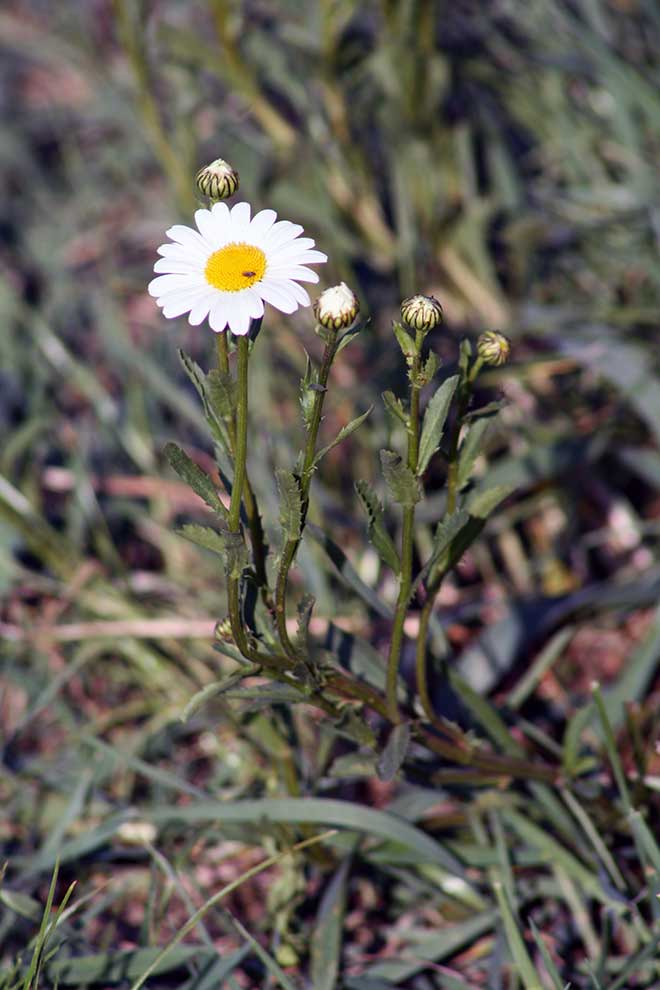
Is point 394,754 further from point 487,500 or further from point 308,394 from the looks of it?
point 308,394

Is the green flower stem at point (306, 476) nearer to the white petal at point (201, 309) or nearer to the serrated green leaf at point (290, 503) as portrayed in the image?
the serrated green leaf at point (290, 503)

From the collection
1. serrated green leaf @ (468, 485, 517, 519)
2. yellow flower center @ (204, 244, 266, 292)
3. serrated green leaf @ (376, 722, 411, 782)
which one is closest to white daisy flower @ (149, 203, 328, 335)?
yellow flower center @ (204, 244, 266, 292)

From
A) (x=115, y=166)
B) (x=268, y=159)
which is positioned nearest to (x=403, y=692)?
(x=268, y=159)

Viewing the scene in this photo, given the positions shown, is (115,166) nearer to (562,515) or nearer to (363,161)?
(363,161)

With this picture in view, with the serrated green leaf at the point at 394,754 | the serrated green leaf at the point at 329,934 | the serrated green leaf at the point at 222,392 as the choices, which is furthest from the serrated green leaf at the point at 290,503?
the serrated green leaf at the point at 329,934

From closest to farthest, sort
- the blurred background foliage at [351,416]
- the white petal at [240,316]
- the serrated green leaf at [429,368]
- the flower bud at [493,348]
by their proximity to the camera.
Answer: the white petal at [240,316] → the serrated green leaf at [429,368] → the flower bud at [493,348] → the blurred background foliage at [351,416]

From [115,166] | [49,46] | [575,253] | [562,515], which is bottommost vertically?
[562,515]
